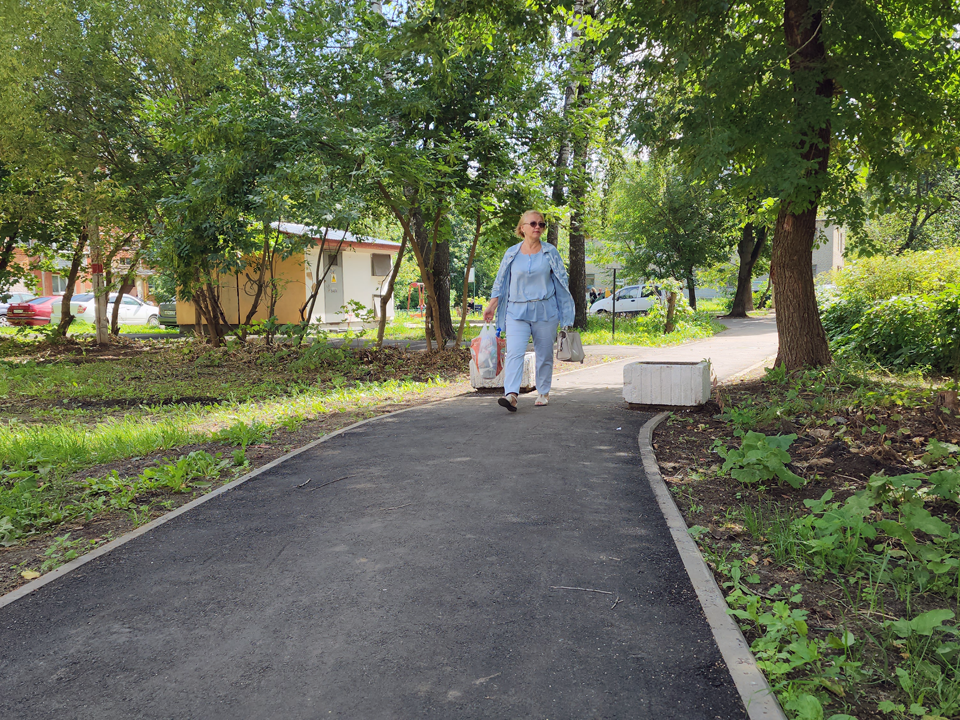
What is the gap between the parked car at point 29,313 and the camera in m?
28.7

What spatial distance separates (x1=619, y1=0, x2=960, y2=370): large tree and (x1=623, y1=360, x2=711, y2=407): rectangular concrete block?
2.30 meters

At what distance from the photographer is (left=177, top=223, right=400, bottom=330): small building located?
77.2 ft

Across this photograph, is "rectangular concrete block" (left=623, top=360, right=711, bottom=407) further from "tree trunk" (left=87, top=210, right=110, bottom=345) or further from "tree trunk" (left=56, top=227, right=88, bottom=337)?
"tree trunk" (left=56, top=227, right=88, bottom=337)

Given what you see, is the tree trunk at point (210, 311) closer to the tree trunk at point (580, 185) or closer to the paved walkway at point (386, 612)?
the tree trunk at point (580, 185)

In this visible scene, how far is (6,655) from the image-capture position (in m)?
3.00

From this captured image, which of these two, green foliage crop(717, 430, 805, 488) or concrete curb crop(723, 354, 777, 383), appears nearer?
green foliage crop(717, 430, 805, 488)

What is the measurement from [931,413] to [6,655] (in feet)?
23.6

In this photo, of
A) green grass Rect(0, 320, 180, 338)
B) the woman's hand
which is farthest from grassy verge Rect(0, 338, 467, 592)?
green grass Rect(0, 320, 180, 338)

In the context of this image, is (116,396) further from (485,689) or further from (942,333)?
(942,333)

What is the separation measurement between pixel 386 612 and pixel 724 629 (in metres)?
1.49

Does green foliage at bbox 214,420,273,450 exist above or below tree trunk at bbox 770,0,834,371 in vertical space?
below

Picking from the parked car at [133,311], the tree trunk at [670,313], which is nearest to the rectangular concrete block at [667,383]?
the tree trunk at [670,313]

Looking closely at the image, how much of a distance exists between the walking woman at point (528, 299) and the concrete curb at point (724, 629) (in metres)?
3.25

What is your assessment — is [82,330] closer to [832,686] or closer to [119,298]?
[119,298]
